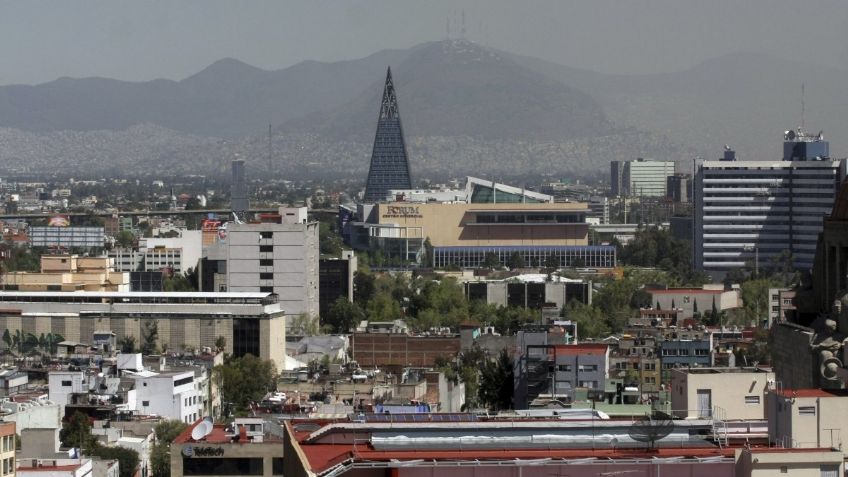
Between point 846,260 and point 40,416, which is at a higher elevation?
point 846,260

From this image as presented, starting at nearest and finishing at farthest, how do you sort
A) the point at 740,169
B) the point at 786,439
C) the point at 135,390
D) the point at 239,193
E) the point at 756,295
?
the point at 786,439
the point at 135,390
the point at 756,295
the point at 740,169
the point at 239,193

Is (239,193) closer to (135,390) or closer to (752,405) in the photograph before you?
(135,390)

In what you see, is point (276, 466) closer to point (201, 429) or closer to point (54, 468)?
point (201, 429)

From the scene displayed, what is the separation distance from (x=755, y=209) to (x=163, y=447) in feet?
297

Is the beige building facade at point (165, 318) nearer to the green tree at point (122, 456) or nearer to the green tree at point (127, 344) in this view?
the green tree at point (127, 344)

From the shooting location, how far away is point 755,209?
132 m

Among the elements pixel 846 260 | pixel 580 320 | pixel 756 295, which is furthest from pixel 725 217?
pixel 846 260

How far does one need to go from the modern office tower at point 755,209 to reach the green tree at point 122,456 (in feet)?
293

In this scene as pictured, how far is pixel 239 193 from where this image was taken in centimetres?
18350

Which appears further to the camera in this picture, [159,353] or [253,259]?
[253,259]

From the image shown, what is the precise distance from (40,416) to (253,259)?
4302 cm

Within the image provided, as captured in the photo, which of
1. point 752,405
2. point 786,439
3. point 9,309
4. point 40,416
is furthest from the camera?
point 9,309

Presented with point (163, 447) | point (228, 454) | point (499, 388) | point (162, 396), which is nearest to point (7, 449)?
point (228, 454)

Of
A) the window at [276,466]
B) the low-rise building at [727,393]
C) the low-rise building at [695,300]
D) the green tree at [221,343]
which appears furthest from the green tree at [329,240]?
the low-rise building at [727,393]
